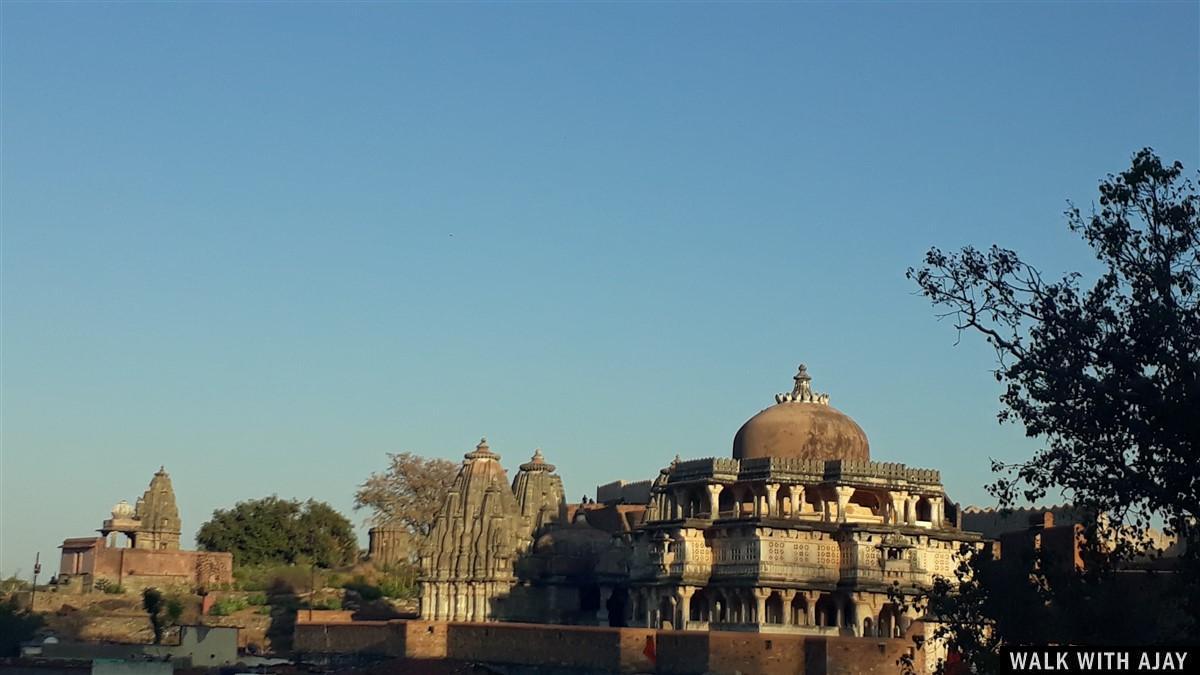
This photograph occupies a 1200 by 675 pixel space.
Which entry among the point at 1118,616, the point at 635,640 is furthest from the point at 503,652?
the point at 1118,616

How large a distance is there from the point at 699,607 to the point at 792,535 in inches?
156

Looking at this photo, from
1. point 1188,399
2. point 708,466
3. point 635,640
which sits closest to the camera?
point 1188,399

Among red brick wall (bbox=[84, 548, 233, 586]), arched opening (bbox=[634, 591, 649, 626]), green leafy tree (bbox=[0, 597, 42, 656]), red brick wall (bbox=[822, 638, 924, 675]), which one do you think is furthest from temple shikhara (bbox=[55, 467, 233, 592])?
red brick wall (bbox=[822, 638, 924, 675])

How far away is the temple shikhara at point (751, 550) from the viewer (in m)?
47.7

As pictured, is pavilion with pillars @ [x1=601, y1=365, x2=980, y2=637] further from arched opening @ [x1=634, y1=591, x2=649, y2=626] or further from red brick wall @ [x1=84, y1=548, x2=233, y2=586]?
red brick wall @ [x1=84, y1=548, x2=233, y2=586]

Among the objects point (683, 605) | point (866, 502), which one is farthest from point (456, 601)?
point (866, 502)

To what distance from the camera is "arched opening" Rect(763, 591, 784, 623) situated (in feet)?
158

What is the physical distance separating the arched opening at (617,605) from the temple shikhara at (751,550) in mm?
→ 46

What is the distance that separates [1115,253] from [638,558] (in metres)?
32.0

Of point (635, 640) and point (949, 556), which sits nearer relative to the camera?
point (635, 640)

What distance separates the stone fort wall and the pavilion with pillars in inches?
188

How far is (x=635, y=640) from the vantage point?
43.3 metres

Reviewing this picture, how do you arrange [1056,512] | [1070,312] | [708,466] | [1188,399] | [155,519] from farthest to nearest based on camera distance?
[155,519]
[1056,512]
[708,466]
[1070,312]
[1188,399]

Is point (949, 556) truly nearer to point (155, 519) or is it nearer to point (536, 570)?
point (536, 570)
